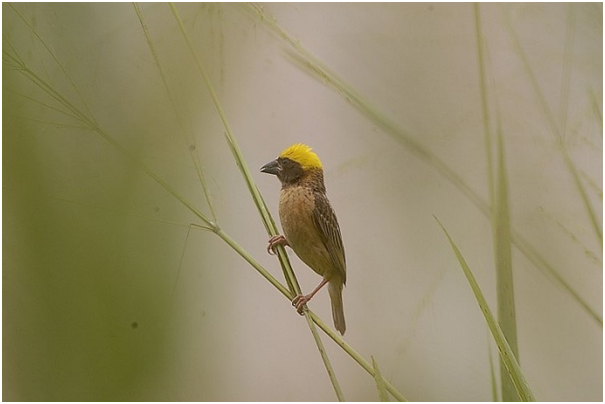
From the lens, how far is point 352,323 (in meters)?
1.27

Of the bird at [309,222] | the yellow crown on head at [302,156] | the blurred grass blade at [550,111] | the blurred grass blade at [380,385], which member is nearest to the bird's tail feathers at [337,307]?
the bird at [309,222]

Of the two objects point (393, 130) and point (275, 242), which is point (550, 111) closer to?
point (393, 130)

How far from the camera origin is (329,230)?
1.25 meters

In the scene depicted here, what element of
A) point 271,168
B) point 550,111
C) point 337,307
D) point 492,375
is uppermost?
point 550,111

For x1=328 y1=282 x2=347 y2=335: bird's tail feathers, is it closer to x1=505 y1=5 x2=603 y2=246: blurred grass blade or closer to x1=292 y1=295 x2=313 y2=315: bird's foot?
x1=292 y1=295 x2=313 y2=315: bird's foot

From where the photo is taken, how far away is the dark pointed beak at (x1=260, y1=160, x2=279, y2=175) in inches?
49.6

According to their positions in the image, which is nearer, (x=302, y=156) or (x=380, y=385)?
(x=380, y=385)

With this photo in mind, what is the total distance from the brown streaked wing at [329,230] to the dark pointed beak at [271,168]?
0.10 m

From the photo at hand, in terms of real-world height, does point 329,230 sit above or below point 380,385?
above

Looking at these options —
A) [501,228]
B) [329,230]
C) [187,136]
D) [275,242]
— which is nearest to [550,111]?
[501,228]

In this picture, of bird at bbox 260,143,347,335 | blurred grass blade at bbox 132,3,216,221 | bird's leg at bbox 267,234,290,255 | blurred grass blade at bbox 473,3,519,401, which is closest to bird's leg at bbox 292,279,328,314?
bird at bbox 260,143,347,335

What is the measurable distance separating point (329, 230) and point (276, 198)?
137 mm

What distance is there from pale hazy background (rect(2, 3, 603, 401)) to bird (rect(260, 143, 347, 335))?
0.03 m

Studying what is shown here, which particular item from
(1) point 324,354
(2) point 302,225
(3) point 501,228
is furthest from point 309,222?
(3) point 501,228
